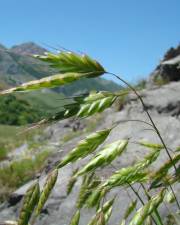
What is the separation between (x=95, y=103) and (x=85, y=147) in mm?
203

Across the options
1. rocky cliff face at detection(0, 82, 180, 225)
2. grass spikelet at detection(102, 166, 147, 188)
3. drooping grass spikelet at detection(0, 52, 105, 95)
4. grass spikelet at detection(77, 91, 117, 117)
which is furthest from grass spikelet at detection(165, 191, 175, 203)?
rocky cliff face at detection(0, 82, 180, 225)

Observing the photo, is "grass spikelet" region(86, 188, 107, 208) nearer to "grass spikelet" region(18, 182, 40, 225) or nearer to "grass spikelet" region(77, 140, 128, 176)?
"grass spikelet" region(77, 140, 128, 176)

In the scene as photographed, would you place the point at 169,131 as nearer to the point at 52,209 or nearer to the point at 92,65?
the point at 52,209

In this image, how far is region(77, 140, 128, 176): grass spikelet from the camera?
8.25 feet

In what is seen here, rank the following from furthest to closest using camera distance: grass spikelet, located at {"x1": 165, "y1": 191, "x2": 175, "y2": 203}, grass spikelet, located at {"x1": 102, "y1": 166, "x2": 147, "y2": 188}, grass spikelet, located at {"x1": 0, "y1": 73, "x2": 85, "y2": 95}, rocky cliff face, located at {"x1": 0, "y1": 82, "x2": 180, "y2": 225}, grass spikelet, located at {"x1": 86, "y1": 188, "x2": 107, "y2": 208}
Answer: rocky cliff face, located at {"x1": 0, "y1": 82, "x2": 180, "y2": 225}
grass spikelet, located at {"x1": 165, "y1": 191, "x2": 175, "y2": 203}
grass spikelet, located at {"x1": 86, "y1": 188, "x2": 107, "y2": 208}
grass spikelet, located at {"x1": 102, "y1": 166, "x2": 147, "y2": 188}
grass spikelet, located at {"x1": 0, "y1": 73, "x2": 85, "y2": 95}

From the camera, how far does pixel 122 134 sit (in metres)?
13.6

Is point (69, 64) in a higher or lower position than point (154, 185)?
higher

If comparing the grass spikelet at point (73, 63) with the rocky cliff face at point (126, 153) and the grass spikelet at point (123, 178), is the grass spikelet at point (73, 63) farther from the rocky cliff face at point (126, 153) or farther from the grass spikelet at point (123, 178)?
the rocky cliff face at point (126, 153)

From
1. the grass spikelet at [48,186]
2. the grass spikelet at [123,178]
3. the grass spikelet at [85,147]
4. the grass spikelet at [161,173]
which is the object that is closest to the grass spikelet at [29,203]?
the grass spikelet at [48,186]

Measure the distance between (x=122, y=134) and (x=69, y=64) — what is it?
36.9 ft

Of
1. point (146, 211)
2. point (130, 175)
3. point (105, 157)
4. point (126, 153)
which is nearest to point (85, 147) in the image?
point (105, 157)

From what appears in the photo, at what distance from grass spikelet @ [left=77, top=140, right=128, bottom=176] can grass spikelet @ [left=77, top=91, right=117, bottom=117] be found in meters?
0.19

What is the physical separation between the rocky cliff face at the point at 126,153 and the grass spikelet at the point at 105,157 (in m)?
3.55

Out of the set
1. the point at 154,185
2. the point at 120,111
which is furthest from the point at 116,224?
the point at 120,111
